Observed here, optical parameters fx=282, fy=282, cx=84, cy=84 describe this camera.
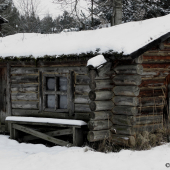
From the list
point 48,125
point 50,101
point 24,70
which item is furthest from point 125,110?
point 24,70

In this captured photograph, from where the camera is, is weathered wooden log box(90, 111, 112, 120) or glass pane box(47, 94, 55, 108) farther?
glass pane box(47, 94, 55, 108)

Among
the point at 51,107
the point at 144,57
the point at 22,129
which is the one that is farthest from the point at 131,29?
the point at 22,129

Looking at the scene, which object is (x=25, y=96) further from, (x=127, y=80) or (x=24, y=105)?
(x=127, y=80)

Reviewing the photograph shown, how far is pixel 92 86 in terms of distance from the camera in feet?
23.3

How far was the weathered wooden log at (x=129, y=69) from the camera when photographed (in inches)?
276

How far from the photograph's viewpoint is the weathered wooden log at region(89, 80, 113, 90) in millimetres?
7094

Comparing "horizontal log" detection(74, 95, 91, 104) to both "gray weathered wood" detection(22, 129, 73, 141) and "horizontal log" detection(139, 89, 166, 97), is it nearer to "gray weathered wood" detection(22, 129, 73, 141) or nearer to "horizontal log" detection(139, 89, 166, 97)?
"gray weathered wood" detection(22, 129, 73, 141)

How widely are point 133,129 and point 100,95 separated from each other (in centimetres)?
120

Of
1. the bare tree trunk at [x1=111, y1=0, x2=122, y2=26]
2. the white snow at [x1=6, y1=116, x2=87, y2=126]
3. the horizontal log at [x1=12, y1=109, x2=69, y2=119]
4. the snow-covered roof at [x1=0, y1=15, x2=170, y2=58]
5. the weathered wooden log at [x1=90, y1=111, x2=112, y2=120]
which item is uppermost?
the bare tree trunk at [x1=111, y1=0, x2=122, y2=26]

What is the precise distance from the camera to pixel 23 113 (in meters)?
9.40

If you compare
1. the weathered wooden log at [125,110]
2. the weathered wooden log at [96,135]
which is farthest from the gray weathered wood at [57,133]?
the weathered wooden log at [125,110]

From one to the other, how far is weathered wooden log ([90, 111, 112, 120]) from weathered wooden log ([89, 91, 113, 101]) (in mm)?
376

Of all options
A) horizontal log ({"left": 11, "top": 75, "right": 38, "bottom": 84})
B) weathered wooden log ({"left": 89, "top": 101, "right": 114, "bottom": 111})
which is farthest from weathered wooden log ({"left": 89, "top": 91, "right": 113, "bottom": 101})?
horizontal log ({"left": 11, "top": 75, "right": 38, "bottom": 84})

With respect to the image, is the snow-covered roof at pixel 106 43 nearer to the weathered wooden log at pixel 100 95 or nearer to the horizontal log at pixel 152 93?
the weathered wooden log at pixel 100 95
